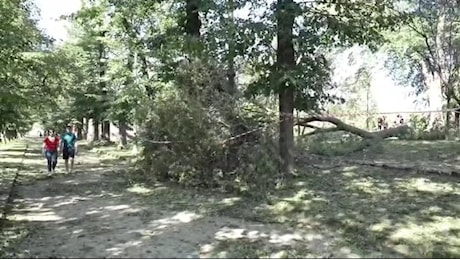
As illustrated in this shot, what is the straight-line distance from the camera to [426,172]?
42.6 ft

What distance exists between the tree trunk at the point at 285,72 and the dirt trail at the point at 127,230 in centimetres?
343

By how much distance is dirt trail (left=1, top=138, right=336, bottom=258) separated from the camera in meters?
7.79

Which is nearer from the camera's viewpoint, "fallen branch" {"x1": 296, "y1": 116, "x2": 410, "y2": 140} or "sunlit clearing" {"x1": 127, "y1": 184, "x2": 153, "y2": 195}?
"sunlit clearing" {"x1": 127, "y1": 184, "x2": 153, "y2": 195}

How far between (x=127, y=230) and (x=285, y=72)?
5435 millimetres

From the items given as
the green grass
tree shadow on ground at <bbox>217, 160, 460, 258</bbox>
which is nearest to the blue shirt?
the green grass

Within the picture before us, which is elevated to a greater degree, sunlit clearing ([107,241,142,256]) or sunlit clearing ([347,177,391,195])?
sunlit clearing ([347,177,391,195])

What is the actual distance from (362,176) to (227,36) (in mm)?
4822

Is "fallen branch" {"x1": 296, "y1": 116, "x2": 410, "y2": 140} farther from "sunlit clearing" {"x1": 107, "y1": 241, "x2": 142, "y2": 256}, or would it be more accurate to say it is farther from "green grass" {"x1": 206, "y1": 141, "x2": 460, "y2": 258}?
"sunlit clearing" {"x1": 107, "y1": 241, "x2": 142, "y2": 256}

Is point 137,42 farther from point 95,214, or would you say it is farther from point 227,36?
point 95,214

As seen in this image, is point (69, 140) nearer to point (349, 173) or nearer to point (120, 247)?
point (349, 173)

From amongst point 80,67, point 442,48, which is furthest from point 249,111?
point 80,67

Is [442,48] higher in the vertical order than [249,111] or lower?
higher

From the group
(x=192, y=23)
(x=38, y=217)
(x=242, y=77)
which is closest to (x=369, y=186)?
(x=242, y=77)

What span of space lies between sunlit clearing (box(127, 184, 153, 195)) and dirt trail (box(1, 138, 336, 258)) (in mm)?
288
